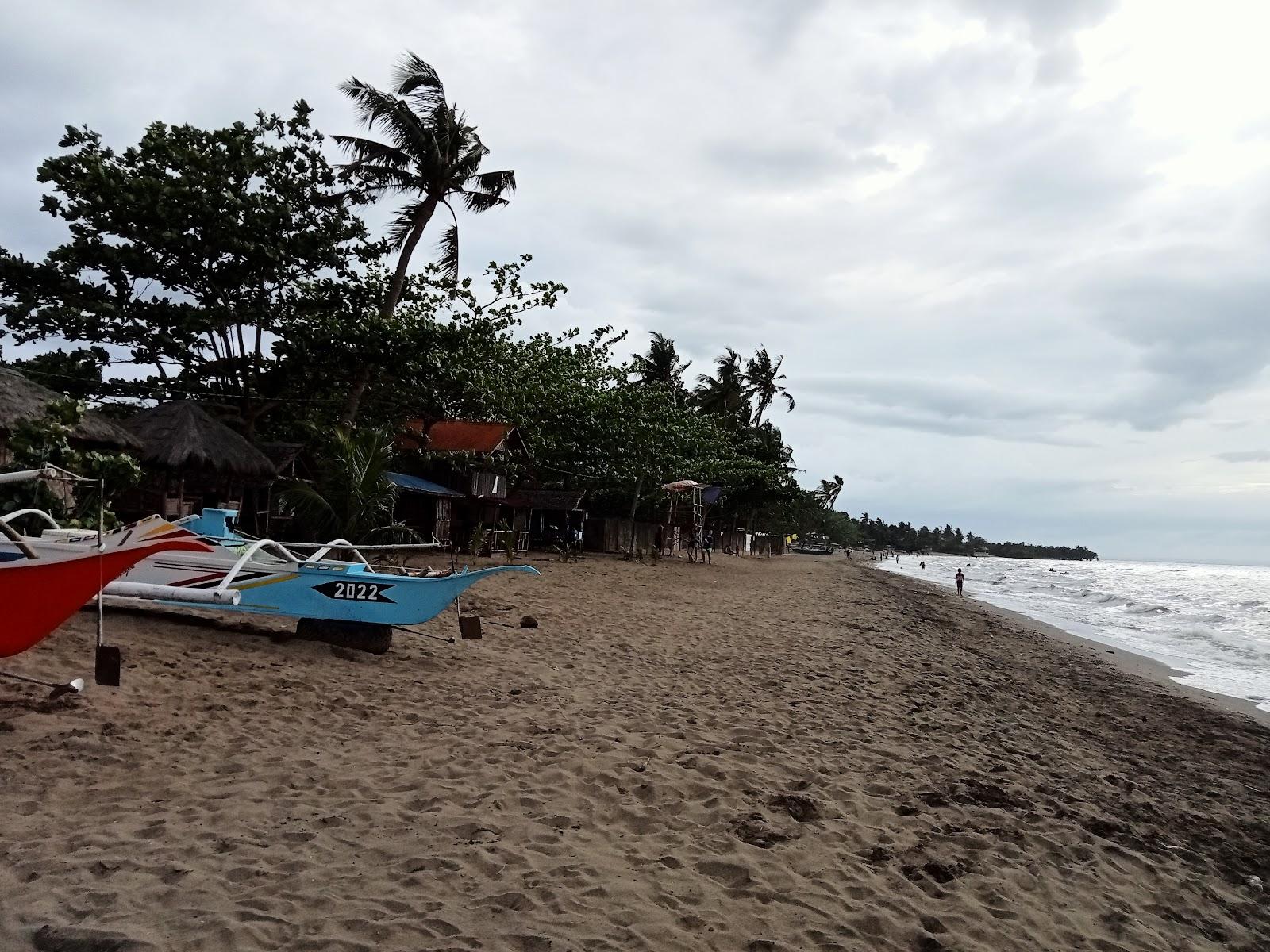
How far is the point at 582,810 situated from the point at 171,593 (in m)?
4.25

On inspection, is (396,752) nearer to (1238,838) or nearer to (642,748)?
(642,748)

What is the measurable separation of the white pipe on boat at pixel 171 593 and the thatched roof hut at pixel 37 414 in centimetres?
531

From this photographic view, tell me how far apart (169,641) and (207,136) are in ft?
50.6

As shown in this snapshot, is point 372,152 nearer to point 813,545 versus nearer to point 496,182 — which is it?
point 496,182

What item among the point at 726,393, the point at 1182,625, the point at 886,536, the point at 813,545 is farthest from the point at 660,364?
the point at 886,536

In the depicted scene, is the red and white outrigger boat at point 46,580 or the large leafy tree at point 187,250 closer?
the red and white outrigger boat at point 46,580

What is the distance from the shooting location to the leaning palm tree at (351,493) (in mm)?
13250

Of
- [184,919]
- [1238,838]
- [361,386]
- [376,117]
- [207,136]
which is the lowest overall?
[1238,838]

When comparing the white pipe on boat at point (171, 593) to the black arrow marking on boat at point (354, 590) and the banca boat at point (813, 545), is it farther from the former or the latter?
the banca boat at point (813, 545)

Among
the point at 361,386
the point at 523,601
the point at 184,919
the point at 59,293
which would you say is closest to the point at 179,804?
the point at 184,919

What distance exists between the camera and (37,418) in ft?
37.7

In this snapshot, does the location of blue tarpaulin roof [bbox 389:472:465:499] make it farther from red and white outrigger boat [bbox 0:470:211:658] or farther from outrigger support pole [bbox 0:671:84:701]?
red and white outrigger boat [bbox 0:470:211:658]

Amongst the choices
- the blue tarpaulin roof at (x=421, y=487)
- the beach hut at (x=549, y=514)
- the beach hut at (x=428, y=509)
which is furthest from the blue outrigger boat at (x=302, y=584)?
the beach hut at (x=549, y=514)

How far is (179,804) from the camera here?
3691mm
